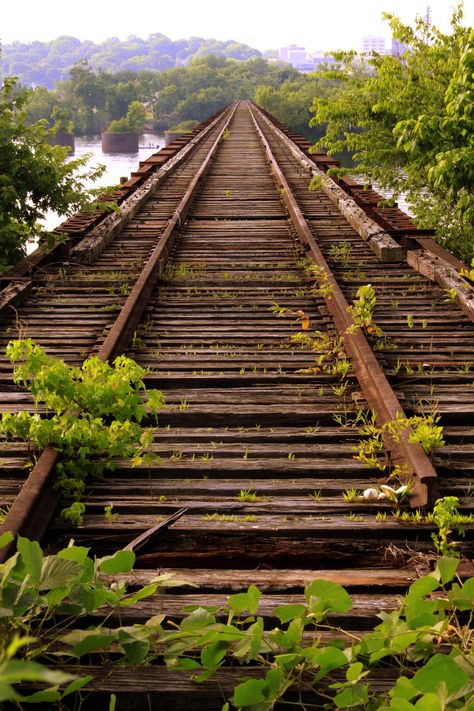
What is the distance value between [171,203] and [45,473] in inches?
356

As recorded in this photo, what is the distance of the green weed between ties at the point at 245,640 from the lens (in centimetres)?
197

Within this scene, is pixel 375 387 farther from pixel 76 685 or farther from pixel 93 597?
pixel 76 685

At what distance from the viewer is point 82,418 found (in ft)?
11.9

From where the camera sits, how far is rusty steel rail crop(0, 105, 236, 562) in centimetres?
282

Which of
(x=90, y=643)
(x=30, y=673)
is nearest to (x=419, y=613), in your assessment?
(x=90, y=643)

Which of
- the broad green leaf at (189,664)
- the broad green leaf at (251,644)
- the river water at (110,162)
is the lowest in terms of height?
the river water at (110,162)

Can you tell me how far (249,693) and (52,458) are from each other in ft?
5.61

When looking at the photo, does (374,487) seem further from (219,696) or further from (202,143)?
(202,143)

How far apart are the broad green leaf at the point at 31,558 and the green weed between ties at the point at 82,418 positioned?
1.18 metres

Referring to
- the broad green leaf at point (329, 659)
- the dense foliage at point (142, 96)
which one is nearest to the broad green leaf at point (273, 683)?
the broad green leaf at point (329, 659)

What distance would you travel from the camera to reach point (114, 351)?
4875 millimetres

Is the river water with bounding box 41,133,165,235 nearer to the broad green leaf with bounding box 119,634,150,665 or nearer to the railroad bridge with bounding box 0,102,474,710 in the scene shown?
the railroad bridge with bounding box 0,102,474,710

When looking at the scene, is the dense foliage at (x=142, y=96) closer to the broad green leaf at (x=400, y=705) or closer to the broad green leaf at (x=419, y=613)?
the broad green leaf at (x=419, y=613)

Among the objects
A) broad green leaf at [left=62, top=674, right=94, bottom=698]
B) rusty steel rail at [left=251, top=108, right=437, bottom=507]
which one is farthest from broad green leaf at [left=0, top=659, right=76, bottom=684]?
rusty steel rail at [left=251, top=108, right=437, bottom=507]
